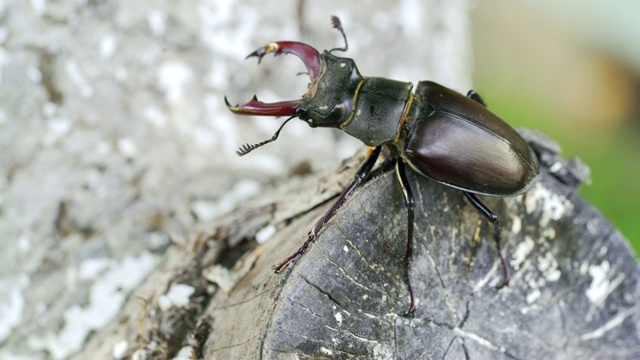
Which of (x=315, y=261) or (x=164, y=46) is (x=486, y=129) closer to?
(x=315, y=261)

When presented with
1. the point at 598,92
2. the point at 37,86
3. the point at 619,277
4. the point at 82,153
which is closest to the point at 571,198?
the point at 619,277

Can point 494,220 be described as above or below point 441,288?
above

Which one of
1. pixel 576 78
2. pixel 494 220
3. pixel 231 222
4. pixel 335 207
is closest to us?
pixel 335 207

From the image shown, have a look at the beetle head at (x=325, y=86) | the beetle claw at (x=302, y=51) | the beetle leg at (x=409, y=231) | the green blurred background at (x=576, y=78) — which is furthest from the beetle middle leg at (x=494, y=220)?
the green blurred background at (x=576, y=78)

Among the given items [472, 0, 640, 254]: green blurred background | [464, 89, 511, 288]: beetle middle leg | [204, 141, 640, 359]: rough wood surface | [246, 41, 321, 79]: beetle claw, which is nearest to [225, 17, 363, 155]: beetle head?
[246, 41, 321, 79]: beetle claw

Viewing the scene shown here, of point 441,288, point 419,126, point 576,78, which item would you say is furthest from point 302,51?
point 576,78

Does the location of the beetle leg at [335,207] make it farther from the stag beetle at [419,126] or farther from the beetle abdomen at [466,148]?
the beetle abdomen at [466,148]

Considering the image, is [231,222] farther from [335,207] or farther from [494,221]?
[494,221]
